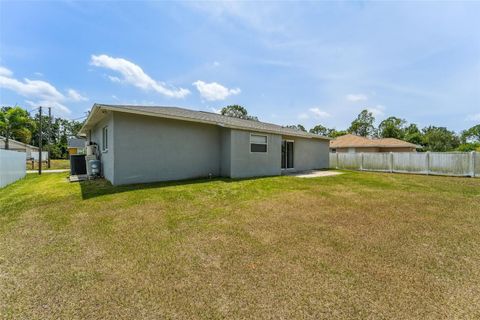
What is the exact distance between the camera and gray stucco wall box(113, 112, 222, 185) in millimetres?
8492

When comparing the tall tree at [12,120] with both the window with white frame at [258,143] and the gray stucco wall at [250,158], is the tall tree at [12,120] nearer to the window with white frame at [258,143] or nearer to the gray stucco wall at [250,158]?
the gray stucco wall at [250,158]

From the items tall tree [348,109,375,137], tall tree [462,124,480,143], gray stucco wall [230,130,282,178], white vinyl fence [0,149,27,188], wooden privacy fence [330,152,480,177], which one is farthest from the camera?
tall tree [462,124,480,143]

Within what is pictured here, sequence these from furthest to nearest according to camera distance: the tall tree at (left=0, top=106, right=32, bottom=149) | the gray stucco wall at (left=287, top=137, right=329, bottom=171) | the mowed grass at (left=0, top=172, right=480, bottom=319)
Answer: the tall tree at (left=0, top=106, right=32, bottom=149) → the gray stucco wall at (left=287, top=137, right=329, bottom=171) → the mowed grass at (left=0, top=172, right=480, bottom=319)

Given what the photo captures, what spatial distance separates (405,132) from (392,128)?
17.3ft

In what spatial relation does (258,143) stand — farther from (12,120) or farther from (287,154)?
(12,120)

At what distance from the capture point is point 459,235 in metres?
4.36

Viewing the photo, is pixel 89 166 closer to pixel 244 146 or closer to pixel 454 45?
pixel 244 146

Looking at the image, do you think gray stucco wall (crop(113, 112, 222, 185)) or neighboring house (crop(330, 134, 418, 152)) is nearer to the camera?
gray stucco wall (crop(113, 112, 222, 185))

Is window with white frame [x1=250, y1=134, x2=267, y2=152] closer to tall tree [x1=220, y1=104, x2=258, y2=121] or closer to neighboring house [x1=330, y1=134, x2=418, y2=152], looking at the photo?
neighboring house [x1=330, y1=134, x2=418, y2=152]

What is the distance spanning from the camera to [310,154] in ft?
52.4

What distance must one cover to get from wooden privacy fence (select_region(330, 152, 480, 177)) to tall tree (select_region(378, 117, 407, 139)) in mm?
32670

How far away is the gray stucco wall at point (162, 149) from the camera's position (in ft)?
27.9

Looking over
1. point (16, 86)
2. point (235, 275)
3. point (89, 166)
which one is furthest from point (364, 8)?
point (16, 86)

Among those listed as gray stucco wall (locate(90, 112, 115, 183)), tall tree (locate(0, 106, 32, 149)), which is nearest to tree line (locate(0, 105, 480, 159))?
tall tree (locate(0, 106, 32, 149))
